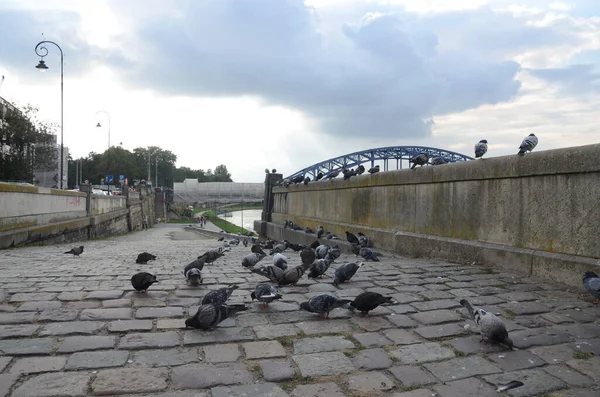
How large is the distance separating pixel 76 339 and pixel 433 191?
21.8ft

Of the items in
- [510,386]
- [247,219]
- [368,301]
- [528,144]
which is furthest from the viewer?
[247,219]

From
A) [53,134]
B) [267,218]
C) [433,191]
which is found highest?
[53,134]

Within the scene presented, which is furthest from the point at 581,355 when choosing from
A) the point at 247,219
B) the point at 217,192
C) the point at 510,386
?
the point at 217,192

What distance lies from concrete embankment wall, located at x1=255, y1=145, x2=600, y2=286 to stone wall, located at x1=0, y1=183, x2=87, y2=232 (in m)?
9.82

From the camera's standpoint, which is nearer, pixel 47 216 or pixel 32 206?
pixel 32 206

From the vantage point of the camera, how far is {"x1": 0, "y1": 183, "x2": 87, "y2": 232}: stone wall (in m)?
13.1

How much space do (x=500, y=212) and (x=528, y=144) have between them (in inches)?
41.7

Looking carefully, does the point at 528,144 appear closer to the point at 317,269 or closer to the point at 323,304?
the point at 317,269

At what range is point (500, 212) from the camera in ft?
22.7

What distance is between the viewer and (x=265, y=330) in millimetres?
4195

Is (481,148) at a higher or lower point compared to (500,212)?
higher

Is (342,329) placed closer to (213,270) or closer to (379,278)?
(379,278)

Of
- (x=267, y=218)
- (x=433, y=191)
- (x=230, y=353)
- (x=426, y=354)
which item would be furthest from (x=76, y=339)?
(x=267, y=218)

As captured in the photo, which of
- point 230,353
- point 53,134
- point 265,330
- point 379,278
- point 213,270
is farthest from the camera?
point 53,134
